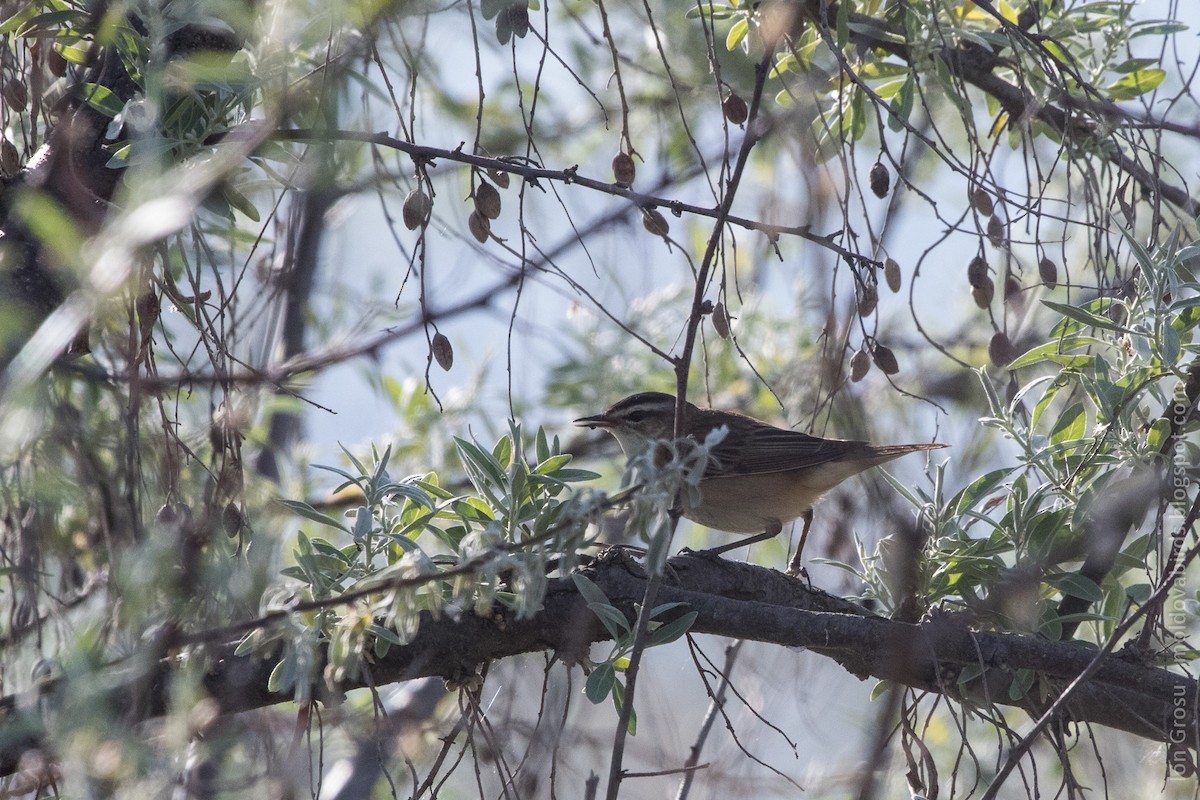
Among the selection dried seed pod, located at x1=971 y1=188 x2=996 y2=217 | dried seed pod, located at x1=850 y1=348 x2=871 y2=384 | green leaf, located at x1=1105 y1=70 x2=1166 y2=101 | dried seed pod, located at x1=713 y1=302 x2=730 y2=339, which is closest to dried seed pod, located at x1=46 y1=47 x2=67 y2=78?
dried seed pod, located at x1=713 y1=302 x2=730 y2=339

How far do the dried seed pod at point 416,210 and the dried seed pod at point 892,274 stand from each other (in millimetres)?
1284

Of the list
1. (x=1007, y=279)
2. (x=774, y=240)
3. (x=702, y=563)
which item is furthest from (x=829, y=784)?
(x=774, y=240)

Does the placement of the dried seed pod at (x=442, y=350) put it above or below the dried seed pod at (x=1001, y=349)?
below

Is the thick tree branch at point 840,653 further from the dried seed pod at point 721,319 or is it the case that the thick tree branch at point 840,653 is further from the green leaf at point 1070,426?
the dried seed pod at point 721,319

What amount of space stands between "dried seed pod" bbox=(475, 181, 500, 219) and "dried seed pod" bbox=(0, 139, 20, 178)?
1296mm

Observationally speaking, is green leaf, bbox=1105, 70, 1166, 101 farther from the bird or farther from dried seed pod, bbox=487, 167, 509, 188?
dried seed pod, bbox=487, 167, 509, 188

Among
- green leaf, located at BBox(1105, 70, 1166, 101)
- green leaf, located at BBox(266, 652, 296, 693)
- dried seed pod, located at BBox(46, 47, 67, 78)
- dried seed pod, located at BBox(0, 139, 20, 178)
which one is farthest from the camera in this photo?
green leaf, located at BBox(1105, 70, 1166, 101)

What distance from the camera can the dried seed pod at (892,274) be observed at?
3.00 meters

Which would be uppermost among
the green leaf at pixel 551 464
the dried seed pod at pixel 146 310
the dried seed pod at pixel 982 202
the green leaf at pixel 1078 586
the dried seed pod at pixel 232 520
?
the dried seed pod at pixel 982 202

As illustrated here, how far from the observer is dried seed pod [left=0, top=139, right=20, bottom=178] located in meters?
2.94

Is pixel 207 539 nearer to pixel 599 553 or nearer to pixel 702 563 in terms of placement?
pixel 599 553

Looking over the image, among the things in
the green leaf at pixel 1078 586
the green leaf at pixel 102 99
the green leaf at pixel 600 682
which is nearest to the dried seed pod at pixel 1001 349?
the green leaf at pixel 1078 586

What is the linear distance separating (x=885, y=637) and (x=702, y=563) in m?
0.80

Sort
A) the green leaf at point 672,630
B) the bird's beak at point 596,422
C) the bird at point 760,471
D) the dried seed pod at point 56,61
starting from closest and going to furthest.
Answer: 1. the green leaf at point 672,630
2. the dried seed pod at point 56,61
3. the bird's beak at point 596,422
4. the bird at point 760,471
